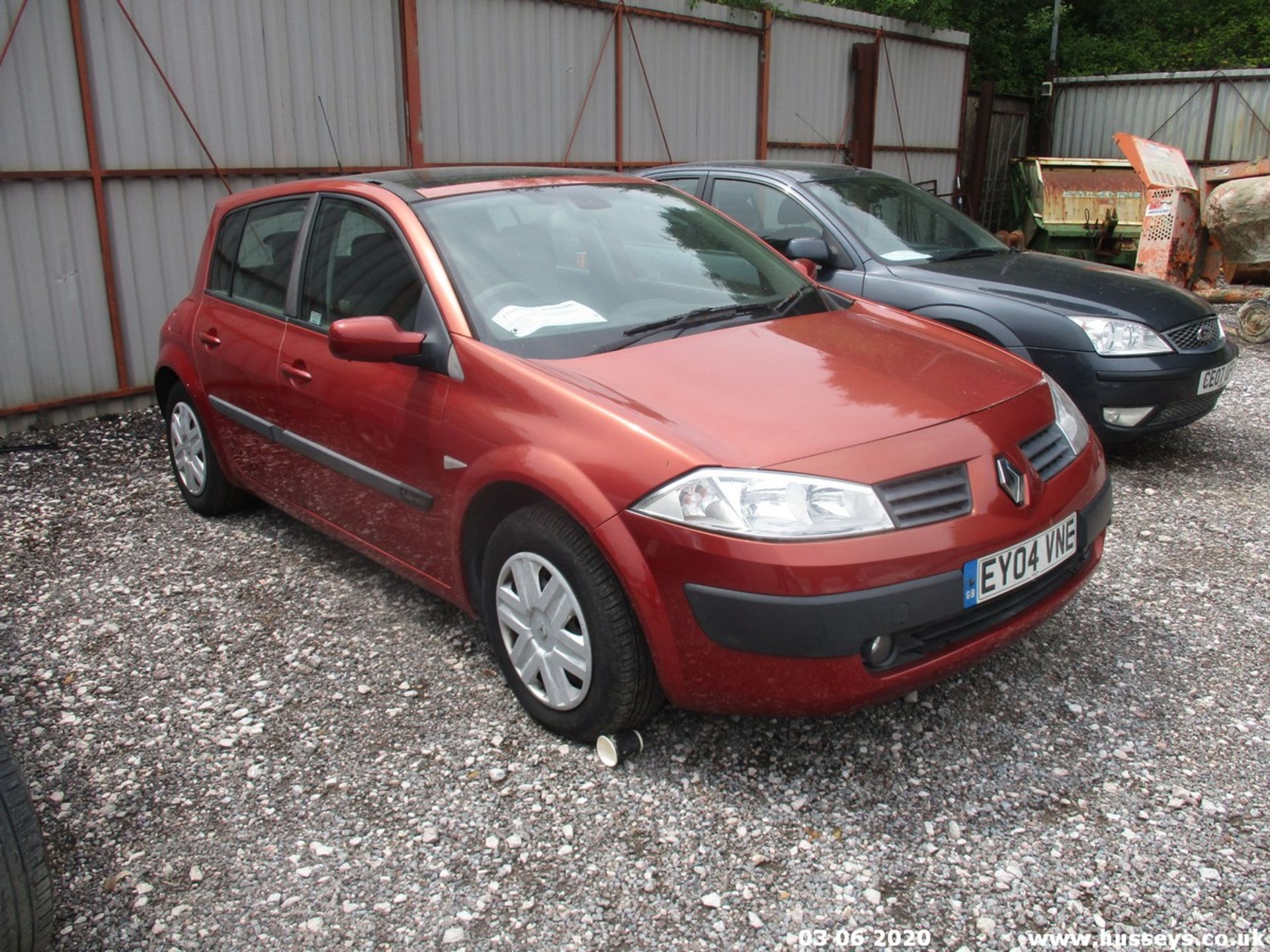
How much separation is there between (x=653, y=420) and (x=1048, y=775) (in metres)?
1.45

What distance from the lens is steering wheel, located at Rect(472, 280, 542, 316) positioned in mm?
3215

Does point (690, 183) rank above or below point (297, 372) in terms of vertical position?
above

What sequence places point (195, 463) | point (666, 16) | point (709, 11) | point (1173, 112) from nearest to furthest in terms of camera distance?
point (195, 463), point (666, 16), point (709, 11), point (1173, 112)

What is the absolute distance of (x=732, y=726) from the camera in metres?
3.06

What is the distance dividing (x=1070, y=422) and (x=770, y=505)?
1314 millimetres

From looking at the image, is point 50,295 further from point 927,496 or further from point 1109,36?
point 1109,36

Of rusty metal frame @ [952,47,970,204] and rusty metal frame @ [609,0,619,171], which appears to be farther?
rusty metal frame @ [952,47,970,204]

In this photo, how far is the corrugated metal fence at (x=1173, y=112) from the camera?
50.6 feet

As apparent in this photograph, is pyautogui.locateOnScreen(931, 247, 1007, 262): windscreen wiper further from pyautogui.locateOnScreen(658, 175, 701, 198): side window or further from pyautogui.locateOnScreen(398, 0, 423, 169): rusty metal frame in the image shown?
pyautogui.locateOnScreen(398, 0, 423, 169): rusty metal frame

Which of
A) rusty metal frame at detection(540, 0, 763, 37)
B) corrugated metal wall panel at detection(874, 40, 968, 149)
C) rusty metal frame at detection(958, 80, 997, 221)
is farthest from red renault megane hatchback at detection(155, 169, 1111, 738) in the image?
rusty metal frame at detection(958, 80, 997, 221)

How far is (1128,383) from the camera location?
500 cm

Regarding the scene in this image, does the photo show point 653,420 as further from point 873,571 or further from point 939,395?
point 939,395

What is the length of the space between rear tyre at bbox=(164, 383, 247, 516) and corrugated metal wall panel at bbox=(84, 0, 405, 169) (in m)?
2.69

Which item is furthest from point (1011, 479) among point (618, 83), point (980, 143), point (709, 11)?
point (980, 143)
